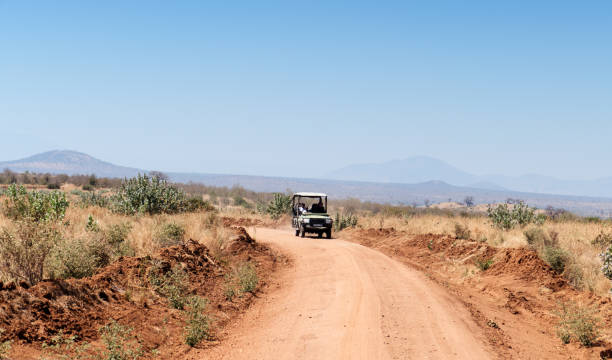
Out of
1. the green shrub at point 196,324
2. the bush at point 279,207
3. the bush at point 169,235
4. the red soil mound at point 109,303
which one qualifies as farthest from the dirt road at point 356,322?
the bush at point 279,207

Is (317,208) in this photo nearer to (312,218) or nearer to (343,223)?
(312,218)

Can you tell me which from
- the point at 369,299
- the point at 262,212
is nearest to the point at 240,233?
the point at 369,299

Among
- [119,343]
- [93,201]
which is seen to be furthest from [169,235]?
[93,201]

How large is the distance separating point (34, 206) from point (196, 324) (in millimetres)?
10161

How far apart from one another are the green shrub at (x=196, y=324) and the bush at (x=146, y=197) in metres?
15.5

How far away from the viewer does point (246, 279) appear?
13.9 metres

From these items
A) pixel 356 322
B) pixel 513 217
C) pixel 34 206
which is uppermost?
pixel 34 206

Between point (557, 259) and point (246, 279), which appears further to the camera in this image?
point (557, 259)

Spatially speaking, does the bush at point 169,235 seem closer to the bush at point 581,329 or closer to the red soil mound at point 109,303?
the red soil mound at point 109,303

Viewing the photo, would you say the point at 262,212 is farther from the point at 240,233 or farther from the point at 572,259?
the point at 572,259

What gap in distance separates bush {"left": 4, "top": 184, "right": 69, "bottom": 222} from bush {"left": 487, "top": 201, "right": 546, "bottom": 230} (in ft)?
66.8

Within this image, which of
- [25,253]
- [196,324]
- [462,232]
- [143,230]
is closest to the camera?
[196,324]

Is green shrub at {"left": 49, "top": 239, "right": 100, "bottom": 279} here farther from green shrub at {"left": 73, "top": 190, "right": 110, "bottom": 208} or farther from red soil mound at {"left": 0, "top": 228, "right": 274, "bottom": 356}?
green shrub at {"left": 73, "top": 190, "right": 110, "bottom": 208}

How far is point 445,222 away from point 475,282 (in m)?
12.6
